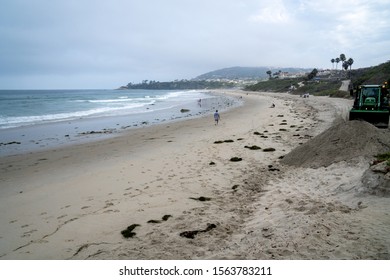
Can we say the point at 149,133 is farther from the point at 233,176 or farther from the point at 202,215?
the point at 202,215

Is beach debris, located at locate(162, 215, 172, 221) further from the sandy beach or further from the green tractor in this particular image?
the green tractor

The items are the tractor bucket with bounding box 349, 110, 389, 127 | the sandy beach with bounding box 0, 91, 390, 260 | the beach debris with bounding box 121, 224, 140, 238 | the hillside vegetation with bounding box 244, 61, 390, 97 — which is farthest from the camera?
the hillside vegetation with bounding box 244, 61, 390, 97

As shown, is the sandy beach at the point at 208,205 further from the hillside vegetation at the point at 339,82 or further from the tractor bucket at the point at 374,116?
the hillside vegetation at the point at 339,82

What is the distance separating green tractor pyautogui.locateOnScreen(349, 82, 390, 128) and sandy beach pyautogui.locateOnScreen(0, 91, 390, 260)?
632cm

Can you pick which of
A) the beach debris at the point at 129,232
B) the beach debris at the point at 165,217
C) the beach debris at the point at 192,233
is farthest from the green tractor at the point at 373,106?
the beach debris at the point at 129,232

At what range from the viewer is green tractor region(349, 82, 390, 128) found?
14812 mm

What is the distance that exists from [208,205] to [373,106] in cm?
1415

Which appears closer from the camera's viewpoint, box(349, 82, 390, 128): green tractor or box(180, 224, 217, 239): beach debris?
box(180, 224, 217, 239): beach debris

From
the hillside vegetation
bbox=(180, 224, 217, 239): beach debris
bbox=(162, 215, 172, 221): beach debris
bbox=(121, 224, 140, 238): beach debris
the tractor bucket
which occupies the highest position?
the hillside vegetation

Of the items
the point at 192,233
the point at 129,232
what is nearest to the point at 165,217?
the point at 129,232

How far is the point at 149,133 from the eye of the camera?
20.4 meters

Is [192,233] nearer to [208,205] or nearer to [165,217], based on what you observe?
[165,217]

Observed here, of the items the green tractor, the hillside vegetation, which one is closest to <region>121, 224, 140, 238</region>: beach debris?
the green tractor
